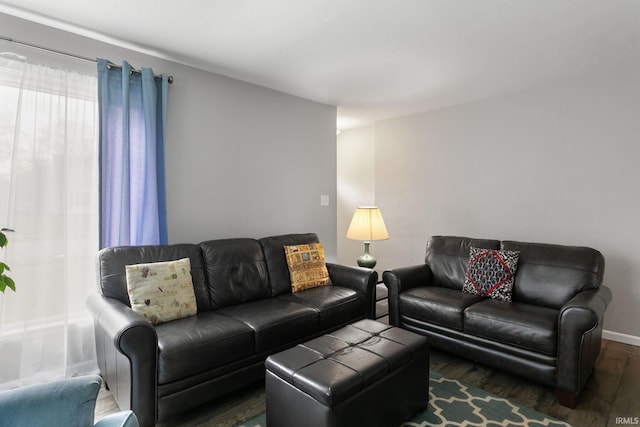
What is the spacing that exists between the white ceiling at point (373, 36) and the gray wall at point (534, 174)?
11.7 inches

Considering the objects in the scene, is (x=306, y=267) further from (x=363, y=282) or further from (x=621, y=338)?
(x=621, y=338)

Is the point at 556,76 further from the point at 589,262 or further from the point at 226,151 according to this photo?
the point at 226,151

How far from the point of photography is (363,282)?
10.0 ft

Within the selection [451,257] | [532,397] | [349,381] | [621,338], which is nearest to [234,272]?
[349,381]

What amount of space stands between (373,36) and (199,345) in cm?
230

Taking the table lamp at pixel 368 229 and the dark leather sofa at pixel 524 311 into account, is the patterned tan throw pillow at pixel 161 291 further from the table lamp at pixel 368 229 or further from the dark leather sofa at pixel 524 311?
the table lamp at pixel 368 229

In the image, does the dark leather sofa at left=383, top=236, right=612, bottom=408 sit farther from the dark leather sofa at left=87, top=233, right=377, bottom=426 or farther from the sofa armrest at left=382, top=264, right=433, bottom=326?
the dark leather sofa at left=87, top=233, right=377, bottom=426

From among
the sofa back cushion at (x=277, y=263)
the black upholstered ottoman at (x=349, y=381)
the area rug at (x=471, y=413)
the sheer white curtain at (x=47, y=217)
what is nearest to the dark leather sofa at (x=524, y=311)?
the area rug at (x=471, y=413)

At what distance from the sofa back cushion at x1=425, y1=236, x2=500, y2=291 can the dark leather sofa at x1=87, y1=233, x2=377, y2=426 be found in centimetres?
69

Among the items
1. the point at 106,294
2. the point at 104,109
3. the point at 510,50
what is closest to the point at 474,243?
the point at 510,50

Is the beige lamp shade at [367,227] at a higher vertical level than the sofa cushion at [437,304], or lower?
higher

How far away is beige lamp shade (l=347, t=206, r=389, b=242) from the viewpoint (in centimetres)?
376

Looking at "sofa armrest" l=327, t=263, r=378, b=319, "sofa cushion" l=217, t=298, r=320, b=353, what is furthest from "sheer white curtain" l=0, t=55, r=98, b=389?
"sofa armrest" l=327, t=263, r=378, b=319

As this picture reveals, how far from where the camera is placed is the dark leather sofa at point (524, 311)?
208cm
